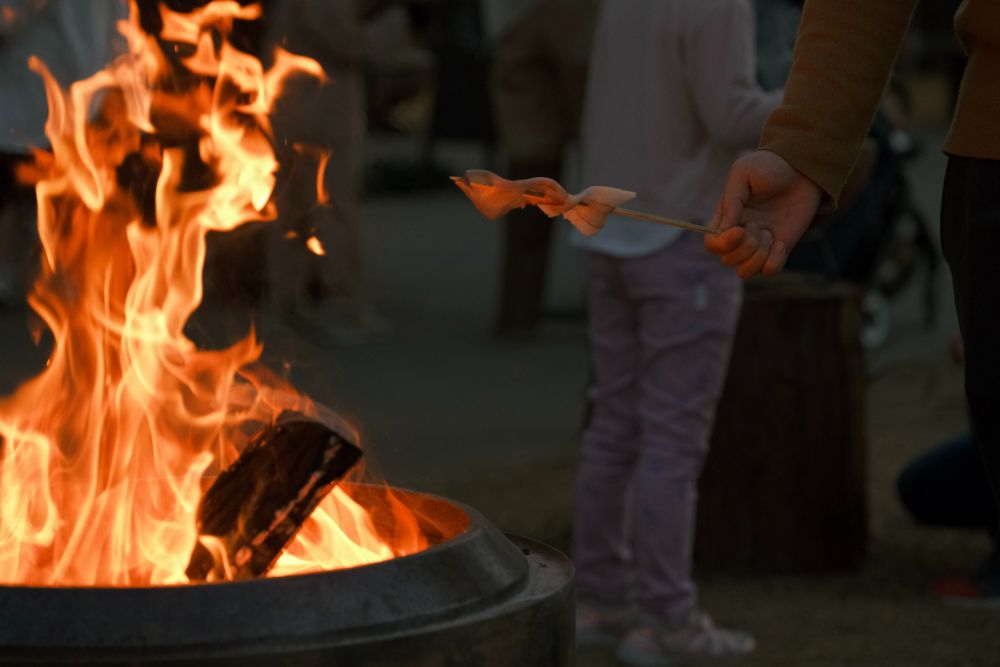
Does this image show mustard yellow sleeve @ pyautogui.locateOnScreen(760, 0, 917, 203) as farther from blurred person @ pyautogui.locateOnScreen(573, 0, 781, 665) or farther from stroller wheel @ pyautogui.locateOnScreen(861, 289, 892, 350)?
stroller wheel @ pyautogui.locateOnScreen(861, 289, 892, 350)

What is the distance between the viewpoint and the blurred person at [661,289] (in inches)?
165

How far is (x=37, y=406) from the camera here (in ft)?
9.87

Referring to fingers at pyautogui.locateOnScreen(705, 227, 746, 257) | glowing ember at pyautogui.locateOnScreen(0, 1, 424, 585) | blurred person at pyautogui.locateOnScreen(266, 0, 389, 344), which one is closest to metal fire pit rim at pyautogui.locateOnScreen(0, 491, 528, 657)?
glowing ember at pyautogui.locateOnScreen(0, 1, 424, 585)

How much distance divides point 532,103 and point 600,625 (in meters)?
3.91

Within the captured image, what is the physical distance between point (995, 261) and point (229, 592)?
3.48ft

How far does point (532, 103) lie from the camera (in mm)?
7949

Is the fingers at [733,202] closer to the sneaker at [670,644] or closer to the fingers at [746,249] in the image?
the fingers at [746,249]

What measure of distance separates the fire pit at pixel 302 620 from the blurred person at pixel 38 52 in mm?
2742

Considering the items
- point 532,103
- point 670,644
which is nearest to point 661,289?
point 670,644

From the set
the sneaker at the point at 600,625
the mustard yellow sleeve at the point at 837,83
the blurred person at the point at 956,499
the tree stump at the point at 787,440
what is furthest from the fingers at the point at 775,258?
the blurred person at the point at 956,499

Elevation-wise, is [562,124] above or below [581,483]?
above

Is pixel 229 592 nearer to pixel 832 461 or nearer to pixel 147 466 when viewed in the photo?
pixel 147 466

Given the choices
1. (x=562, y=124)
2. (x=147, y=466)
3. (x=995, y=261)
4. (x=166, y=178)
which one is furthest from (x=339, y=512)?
(x=562, y=124)

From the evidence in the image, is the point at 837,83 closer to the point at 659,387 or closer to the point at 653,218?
the point at 653,218
